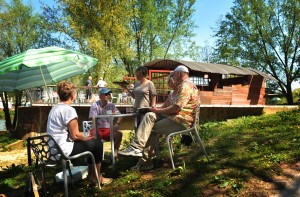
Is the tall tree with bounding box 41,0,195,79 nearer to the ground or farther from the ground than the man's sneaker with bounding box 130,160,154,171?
farther from the ground

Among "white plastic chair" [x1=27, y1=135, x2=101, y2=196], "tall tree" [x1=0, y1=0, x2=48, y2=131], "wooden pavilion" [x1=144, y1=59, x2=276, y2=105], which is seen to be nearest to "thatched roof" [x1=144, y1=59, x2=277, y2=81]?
"wooden pavilion" [x1=144, y1=59, x2=276, y2=105]

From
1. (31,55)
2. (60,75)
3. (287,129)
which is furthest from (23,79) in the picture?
(287,129)

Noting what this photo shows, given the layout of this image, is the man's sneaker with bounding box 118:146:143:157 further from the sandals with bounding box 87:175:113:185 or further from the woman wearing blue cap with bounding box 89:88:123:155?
the woman wearing blue cap with bounding box 89:88:123:155

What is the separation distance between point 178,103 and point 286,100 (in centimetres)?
3219

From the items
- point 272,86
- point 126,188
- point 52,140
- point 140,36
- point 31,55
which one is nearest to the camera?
point 52,140

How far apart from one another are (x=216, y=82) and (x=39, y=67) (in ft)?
44.6

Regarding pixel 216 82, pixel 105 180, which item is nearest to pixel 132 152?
pixel 105 180

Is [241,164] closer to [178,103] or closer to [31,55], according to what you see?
[178,103]

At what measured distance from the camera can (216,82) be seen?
19578mm

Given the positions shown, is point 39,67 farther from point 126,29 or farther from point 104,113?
point 126,29

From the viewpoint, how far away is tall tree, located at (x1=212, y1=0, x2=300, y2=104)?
100.0 ft

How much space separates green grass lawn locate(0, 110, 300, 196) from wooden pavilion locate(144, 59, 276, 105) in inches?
475

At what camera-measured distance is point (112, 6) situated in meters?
24.2

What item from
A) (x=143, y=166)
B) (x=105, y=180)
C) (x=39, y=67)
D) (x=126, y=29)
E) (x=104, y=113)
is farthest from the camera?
(x=126, y=29)
